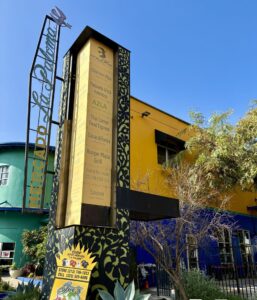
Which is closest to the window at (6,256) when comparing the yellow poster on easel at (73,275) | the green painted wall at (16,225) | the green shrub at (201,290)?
the green painted wall at (16,225)

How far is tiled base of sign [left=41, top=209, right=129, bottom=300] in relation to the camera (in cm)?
443

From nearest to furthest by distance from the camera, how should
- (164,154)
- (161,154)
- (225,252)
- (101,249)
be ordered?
(101,249) < (161,154) < (164,154) < (225,252)

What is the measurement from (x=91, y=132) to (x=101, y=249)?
6.33ft

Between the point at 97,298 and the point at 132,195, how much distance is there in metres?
1.75

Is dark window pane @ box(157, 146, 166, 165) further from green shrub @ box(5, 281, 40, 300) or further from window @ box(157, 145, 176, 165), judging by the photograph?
green shrub @ box(5, 281, 40, 300)

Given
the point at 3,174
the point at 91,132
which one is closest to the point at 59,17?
the point at 91,132

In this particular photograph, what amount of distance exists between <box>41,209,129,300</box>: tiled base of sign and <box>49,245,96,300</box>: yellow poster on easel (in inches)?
14.3

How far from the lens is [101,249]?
4.59 m

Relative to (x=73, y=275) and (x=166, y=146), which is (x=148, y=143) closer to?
(x=166, y=146)

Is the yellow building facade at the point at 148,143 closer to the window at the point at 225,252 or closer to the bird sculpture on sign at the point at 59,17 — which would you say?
the window at the point at 225,252

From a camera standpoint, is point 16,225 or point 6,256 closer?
point 6,256

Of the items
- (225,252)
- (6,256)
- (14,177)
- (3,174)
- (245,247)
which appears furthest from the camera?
(3,174)

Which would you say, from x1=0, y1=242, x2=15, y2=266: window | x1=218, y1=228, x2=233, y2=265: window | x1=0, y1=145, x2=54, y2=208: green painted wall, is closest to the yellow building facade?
x1=218, y1=228, x2=233, y2=265: window

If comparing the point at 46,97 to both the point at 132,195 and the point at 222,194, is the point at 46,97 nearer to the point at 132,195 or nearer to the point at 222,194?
the point at 132,195
